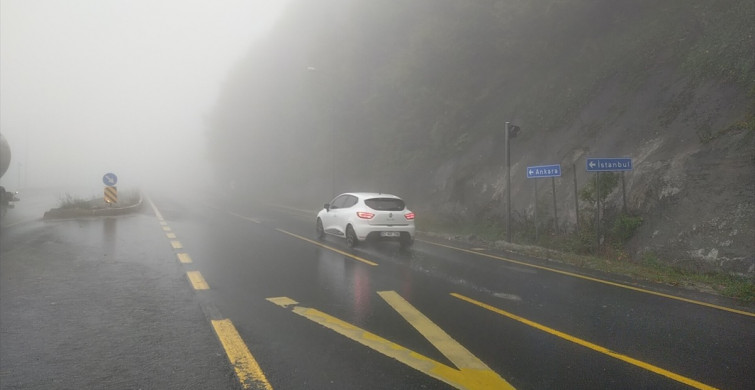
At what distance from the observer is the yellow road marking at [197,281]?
7562mm

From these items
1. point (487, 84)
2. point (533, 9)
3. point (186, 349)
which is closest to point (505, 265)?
point (186, 349)

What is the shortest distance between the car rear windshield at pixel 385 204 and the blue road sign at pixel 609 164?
495 centimetres

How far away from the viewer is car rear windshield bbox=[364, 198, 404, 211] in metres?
12.9

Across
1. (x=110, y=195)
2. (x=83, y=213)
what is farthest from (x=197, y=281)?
(x=110, y=195)

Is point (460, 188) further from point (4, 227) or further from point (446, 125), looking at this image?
point (4, 227)

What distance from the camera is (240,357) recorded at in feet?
14.8

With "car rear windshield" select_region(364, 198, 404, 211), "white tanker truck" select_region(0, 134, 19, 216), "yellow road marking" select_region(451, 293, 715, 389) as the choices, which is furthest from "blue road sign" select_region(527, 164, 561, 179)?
"white tanker truck" select_region(0, 134, 19, 216)

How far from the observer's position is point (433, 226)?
62.1 ft

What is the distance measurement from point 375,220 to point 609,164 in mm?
6006

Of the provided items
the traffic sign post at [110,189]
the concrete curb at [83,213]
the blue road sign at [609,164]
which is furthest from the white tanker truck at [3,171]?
the blue road sign at [609,164]

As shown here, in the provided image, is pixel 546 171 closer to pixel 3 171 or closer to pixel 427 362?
pixel 427 362

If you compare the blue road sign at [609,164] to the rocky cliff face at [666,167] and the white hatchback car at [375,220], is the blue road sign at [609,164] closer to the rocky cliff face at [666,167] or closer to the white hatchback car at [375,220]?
the rocky cliff face at [666,167]

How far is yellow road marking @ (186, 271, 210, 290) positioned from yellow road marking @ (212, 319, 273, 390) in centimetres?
205

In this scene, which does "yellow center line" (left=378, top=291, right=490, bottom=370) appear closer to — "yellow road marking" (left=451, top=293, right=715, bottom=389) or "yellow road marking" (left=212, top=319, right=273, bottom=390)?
"yellow road marking" (left=451, top=293, right=715, bottom=389)
